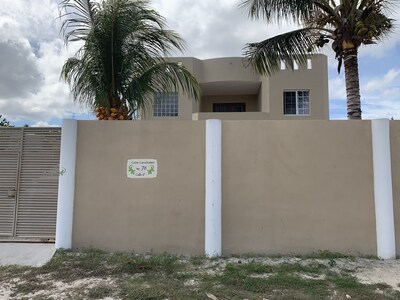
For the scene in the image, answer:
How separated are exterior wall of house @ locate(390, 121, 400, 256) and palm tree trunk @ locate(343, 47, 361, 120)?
59.7 inches

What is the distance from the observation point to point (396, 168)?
241 inches

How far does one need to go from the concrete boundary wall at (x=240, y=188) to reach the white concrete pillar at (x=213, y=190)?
0.36ft

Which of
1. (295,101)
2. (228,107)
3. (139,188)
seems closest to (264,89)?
(295,101)

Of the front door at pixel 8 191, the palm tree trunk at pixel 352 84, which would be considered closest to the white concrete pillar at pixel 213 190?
the palm tree trunk at pixel 352 84

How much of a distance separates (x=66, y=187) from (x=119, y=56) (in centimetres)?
302

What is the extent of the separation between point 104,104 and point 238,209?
3.79 meters

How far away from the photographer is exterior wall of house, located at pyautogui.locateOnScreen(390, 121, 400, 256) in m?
6.09

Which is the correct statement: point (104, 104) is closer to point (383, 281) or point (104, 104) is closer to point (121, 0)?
point (121, 0)

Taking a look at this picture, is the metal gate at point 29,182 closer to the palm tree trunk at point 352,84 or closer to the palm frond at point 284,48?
the palm frond at point 284,48

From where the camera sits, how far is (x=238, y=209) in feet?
20.4

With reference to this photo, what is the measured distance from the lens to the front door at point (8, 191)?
6777 millimetres

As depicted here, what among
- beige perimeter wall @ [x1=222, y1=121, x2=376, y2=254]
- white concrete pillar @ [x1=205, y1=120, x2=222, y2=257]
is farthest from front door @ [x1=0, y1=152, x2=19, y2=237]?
beige perimeter wall @ [x1=222, y1=121, x2=376, y2=254]

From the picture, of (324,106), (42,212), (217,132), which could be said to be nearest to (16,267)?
(42,212)

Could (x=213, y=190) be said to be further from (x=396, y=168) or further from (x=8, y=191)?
(x=8, y=191)
